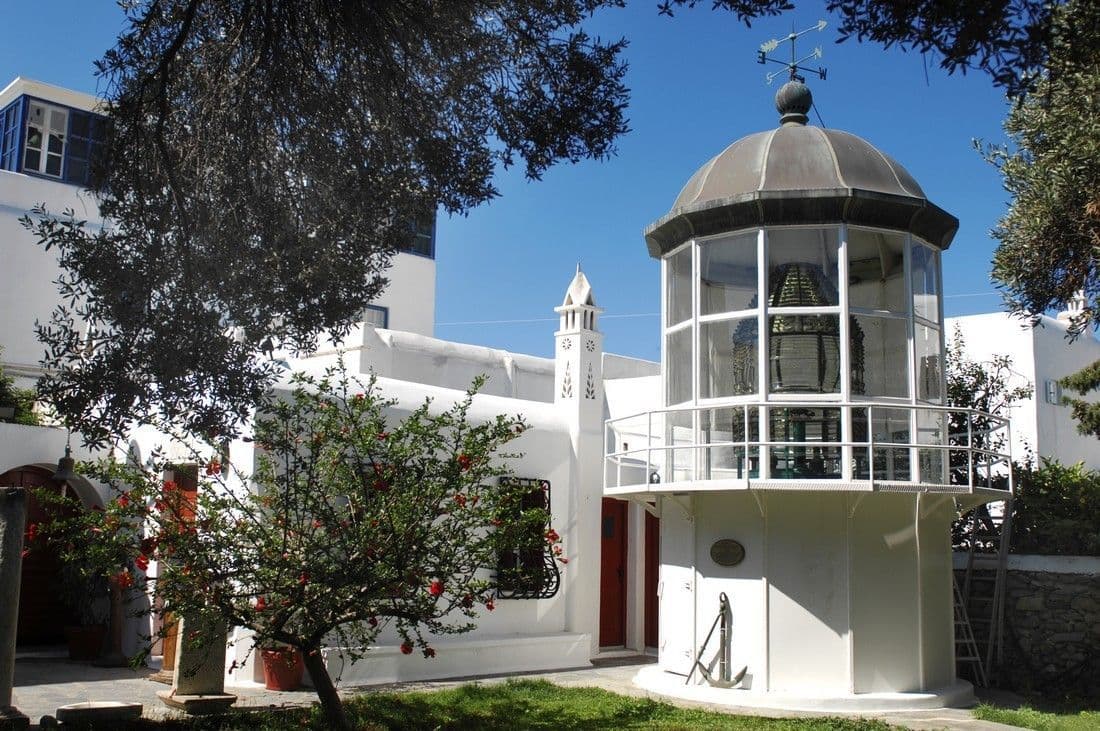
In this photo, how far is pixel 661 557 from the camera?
1218 cm

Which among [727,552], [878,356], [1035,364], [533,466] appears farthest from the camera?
[1035,364]

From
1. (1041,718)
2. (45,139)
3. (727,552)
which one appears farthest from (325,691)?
(45,139)

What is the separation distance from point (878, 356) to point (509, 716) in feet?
18.1

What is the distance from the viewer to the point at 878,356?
1145cm

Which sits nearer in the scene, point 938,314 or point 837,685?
point 837,685

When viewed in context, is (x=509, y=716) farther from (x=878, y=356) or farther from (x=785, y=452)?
(x=878, y=356)

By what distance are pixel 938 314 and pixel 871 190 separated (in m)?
1.81

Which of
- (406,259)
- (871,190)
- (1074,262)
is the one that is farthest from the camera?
(406,259)

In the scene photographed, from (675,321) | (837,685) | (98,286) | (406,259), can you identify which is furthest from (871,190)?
(406,259)

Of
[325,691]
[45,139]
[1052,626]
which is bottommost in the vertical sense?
[325,691]

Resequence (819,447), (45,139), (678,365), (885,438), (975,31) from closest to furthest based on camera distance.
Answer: (975,31), (819,447), (885,438), (678,365), (45,139)

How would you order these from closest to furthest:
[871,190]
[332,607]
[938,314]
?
[332,607], [871,190], [938,314]

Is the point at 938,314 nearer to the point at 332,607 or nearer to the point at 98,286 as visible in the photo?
the point at 332,607

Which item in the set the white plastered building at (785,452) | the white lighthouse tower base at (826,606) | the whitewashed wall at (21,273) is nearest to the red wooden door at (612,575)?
the white plastered building at (785,452)
